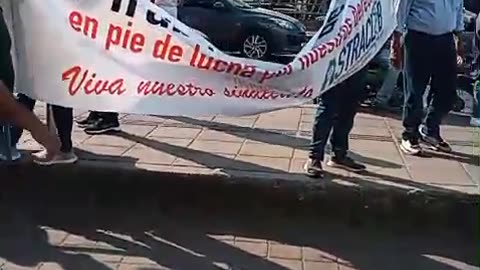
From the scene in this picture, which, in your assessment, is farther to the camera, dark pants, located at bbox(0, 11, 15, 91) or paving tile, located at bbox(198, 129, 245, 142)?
paving tile, located at bbox(198, 129, 245, 142)

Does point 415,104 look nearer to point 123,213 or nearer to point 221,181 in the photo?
point 221,181

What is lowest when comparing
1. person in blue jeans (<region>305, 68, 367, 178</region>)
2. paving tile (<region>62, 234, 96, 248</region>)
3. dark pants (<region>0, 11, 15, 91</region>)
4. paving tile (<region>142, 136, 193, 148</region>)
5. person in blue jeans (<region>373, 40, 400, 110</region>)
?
person in blue jeans (<region>373, 40, 400, 110</region>)

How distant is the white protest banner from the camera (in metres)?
5.16

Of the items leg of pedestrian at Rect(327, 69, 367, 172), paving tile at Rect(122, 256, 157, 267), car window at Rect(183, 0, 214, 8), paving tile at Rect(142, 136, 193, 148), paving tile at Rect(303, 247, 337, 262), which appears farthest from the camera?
car window at Rect(183, 0, 214, 8)

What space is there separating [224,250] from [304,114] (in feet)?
12.0

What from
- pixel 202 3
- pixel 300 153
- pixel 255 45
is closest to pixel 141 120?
pixel 300 153

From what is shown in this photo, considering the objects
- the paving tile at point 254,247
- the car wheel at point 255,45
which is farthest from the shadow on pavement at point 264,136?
the car wheel at point 255,45

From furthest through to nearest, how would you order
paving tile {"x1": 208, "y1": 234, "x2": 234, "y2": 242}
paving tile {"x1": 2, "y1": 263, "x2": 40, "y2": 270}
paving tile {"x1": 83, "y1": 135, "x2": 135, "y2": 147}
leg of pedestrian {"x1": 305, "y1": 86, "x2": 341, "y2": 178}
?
paving tile {"x1": 83, "y1": 135, "x2": 135, "y2": 147} → leg of pedestrian {"x1": 305, "y1": 86, "x2": 341, "y2": 178} → paving tile {"x1": 208, "y1": 234, "x2": 234, "y2": 242} → paving tile {"x1": 2, "y1": 263, "x2": 40, "y2": 270}

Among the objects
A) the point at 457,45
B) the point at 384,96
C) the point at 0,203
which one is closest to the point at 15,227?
the point at 0,203

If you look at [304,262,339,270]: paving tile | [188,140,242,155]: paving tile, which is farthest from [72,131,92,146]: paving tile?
[304,262,339,270]: paving tile

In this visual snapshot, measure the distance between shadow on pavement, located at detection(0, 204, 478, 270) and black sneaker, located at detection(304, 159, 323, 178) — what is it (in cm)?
34

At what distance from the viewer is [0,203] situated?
571cm

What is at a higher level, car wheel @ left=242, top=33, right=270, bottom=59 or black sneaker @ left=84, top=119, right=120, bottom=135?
black sneaker @ left=84, top=119, right=120, bottom=135

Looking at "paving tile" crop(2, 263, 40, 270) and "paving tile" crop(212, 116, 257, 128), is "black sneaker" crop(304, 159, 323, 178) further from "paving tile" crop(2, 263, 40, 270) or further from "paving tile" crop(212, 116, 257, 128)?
"paving tile" crop(2, 263, 40, 270)
